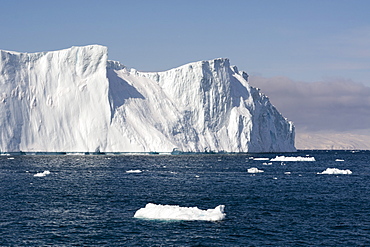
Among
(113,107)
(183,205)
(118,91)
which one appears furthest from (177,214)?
(118,91)

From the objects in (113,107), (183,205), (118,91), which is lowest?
(183,205)

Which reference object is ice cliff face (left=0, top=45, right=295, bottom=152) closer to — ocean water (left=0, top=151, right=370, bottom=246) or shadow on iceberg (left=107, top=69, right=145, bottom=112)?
shadow on iceberg (left=107, top=69, right=145, bottom=112)

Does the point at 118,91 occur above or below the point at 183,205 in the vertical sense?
above

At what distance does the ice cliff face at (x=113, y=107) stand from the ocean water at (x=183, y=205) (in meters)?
41.0

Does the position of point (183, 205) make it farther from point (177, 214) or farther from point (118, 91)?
point (118, 91)

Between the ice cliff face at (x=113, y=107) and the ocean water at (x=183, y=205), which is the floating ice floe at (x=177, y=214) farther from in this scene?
the ice cliff face at (x=113, y=107)

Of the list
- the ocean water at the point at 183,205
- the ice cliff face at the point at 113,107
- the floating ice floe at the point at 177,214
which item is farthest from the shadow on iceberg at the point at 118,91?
the floating ice floe at the point at 177,214

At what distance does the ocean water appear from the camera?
23.0m

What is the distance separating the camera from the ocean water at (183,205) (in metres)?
23.0

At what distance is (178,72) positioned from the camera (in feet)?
346

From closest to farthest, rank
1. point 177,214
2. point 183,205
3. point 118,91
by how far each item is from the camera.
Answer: point 177,214
point 183,205
point 118,91

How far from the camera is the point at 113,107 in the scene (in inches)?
3767

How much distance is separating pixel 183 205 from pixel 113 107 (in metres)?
65.2

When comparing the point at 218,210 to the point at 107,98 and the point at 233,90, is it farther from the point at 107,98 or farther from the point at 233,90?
the point at 233,90
